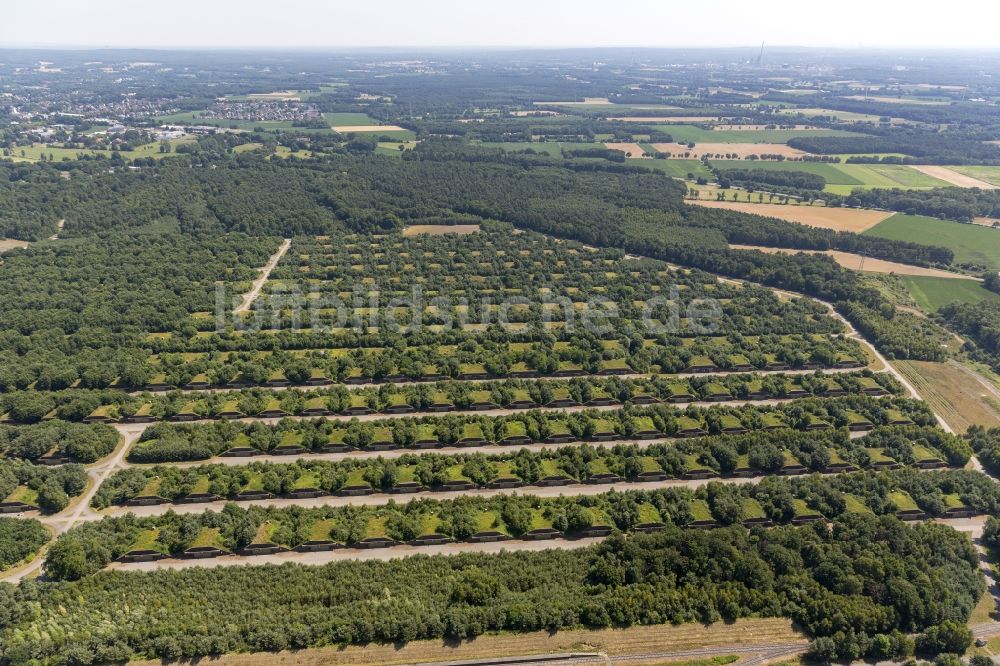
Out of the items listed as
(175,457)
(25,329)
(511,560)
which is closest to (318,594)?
(511,560)

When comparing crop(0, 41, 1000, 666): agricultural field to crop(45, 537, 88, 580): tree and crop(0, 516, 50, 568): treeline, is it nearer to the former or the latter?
crop(45, 537, 88, 580): tree

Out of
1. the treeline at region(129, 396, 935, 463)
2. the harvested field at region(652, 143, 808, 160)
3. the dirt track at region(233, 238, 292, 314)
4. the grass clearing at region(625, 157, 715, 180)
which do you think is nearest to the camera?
the treeline at region(129, 396, 935, 463)

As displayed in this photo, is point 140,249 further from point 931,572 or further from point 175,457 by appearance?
point 931,572

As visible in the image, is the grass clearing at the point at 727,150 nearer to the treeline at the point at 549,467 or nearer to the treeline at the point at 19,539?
the treeline at the point at 549,467

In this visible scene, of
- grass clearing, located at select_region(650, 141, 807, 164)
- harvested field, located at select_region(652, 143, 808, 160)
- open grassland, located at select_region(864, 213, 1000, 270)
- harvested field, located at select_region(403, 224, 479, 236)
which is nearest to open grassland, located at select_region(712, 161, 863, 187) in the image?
grass clearing, located at select_region(650, 141, 807, 164)

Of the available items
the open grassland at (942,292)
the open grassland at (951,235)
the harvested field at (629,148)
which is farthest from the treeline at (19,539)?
the harvested field at (629,148)

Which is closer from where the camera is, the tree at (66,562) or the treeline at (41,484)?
the tree at (66,562)
